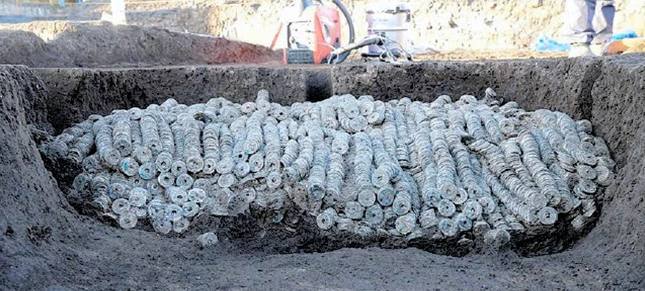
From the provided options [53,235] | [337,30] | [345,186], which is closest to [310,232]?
[345,186]

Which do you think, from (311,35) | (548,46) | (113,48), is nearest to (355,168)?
(311,35)

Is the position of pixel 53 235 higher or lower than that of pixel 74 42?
lower

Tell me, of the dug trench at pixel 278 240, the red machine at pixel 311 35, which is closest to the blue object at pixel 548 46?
the red machine at pixel 311 35

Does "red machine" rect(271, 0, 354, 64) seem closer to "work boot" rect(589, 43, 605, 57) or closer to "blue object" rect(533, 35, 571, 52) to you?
"work boot" rect(589, 43, 605, 57)

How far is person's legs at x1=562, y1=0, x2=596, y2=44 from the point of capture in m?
6.06

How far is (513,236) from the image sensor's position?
3549 mm

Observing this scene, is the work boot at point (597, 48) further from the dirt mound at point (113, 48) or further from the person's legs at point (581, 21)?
the dirt mound at point (113, 48)

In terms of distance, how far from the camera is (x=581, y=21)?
605 cm

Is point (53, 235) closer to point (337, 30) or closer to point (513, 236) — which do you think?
point (513, 236)

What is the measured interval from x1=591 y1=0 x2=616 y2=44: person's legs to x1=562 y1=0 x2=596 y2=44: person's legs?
0.24 ft

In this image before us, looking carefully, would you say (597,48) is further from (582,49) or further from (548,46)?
(548,46)

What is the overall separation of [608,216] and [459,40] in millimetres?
10806

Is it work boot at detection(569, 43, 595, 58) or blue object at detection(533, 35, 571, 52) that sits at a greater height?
work boot at detection(569, 43, 595, 58)

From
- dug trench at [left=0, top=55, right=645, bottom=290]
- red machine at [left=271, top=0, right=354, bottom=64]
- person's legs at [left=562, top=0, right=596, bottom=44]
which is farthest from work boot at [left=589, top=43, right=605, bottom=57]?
red machine at [left=271, top=0, right=354, bottom=64]
